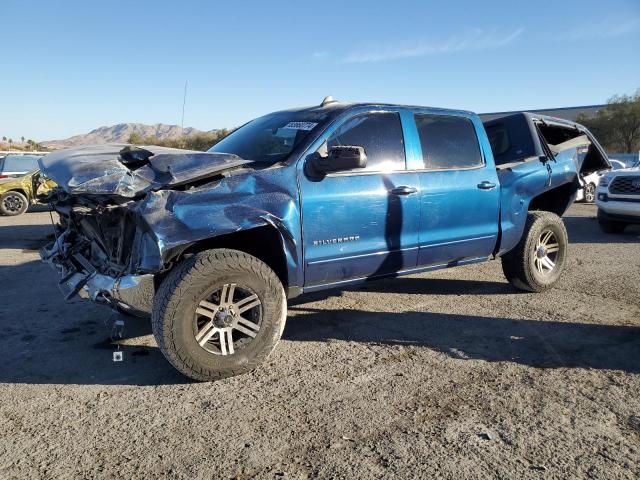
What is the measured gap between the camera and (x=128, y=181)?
10.5 ft

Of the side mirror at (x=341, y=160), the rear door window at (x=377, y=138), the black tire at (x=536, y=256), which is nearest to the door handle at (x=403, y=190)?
the rear door window at (x=377, y=138)

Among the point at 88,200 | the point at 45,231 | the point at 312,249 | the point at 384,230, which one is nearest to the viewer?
the point at 88,200

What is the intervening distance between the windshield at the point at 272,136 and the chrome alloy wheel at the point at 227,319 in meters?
1.10

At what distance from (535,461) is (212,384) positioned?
76.9 inches

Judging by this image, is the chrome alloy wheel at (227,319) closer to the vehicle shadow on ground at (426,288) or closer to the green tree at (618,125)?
the vehicle shadow on ground at (426,288)

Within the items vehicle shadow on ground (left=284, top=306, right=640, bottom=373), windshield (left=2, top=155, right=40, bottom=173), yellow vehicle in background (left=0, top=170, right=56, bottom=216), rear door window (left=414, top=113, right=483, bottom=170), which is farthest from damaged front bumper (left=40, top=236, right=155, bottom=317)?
windshield (left=2, top=155, right=40, bottom=173)

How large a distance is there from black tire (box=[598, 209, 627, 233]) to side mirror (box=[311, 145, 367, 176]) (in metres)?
8.24

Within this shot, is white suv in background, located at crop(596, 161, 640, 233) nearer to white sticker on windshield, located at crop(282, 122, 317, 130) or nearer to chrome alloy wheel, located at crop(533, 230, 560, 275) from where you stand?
chrome alloy wheel, located at crop(533, 230, 560, 275)

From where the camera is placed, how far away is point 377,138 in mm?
4160

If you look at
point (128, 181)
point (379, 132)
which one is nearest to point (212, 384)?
point (128, 181)

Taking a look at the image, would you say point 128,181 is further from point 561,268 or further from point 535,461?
point 561,268

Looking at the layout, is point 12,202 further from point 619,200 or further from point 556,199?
point 619,200

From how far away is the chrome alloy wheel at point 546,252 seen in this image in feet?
17.9

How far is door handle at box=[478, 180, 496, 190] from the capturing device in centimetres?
471
